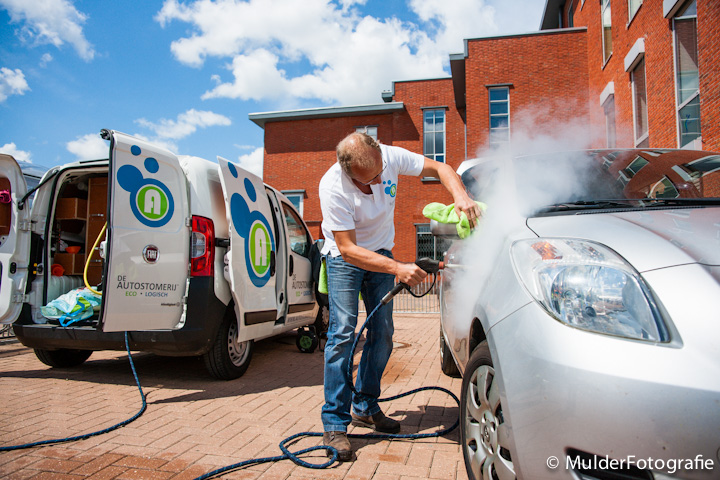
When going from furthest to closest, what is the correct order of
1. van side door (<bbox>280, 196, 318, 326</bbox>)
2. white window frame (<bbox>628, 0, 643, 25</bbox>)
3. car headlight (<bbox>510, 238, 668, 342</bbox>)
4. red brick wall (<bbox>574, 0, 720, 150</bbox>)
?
white window frame (<bbox>628, 0, 643, 25</bbox>)
red brick wall (<bbox>574, 0, 720, 150</bbox>)
van side door (<bbox>280, 196, 318, 326</bbox>)
car headlight (<bbox>510, 238, 668, 342</bbox>)

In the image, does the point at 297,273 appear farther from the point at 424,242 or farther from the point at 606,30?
the point at 424,242

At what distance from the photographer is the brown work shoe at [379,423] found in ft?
Answer: 9.11

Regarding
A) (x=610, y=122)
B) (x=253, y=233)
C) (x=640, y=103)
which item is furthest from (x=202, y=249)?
(x=610, y=122)

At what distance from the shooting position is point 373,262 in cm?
246

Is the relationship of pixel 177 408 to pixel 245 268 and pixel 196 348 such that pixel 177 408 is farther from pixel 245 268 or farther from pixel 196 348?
pixel 245 268

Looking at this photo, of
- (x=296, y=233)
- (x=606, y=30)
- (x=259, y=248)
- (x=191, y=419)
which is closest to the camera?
(x=191, y=419)

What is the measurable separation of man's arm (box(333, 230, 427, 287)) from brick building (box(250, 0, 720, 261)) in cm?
699

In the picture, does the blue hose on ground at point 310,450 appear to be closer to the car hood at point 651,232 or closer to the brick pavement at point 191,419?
the brick pavement at point 191,419

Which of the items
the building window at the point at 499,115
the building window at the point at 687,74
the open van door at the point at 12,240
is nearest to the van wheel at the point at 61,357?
the open van door at the point at 12,240

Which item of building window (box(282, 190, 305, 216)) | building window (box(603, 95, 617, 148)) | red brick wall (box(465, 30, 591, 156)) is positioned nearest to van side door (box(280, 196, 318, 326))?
building window (box(603, 95, 617, 148))

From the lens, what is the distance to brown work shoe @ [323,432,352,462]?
2.39 m

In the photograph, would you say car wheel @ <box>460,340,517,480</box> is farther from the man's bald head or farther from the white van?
the white van

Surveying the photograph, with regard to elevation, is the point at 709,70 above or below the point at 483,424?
above

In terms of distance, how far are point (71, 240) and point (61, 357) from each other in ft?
4.25
